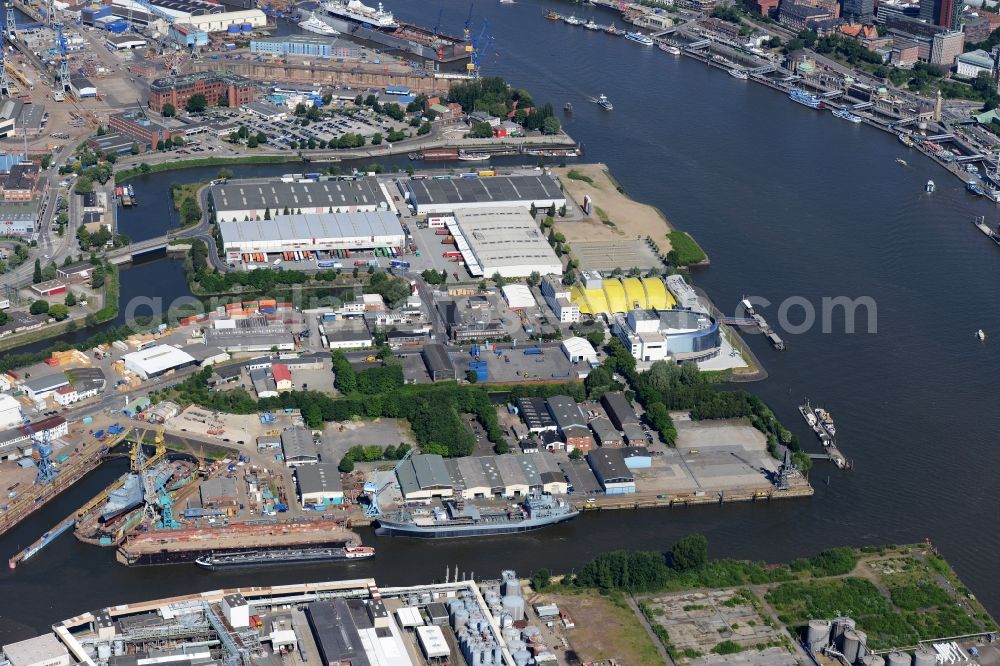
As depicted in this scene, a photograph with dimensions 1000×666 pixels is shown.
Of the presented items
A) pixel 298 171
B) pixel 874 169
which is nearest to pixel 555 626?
pixel 298 171

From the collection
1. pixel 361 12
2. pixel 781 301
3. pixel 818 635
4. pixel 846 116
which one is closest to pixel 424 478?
pixel 818 635

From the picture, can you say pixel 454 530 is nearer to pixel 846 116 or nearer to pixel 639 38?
pixel 846 116

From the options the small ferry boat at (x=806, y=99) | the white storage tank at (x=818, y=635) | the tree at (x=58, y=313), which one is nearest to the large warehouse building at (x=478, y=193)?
the tree at (x=58, y=313)

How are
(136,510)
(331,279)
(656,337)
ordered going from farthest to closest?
(331,279) < (656,337) < (136,510)

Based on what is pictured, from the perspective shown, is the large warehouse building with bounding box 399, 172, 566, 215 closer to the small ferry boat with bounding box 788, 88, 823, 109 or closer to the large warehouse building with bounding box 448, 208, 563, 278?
the large warehouse building with bounding box 448, 208, 563, 278

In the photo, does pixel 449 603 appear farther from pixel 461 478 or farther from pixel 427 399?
pixel 427 399
